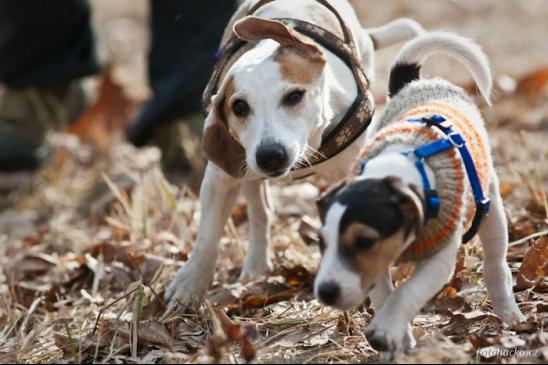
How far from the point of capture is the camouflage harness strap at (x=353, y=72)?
148 inches

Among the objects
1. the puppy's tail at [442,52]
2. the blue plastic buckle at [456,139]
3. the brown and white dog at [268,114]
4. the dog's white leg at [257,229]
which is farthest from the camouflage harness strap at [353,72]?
the blue plastic buckle at [456,139]

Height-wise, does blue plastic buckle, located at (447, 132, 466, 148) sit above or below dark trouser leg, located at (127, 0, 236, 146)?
above

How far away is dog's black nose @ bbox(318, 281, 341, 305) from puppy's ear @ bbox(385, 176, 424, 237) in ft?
0.81

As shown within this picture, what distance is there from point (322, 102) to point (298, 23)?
0.41m

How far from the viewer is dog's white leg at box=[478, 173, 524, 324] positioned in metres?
3.26

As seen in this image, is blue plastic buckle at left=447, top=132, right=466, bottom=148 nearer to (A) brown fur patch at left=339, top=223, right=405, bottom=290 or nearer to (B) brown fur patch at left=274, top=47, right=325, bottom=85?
(A) brown fur patch at left=339, top=223, right=405, bottom=290

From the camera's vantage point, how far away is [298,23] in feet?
12.8

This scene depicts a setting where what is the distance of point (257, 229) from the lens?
4457mm

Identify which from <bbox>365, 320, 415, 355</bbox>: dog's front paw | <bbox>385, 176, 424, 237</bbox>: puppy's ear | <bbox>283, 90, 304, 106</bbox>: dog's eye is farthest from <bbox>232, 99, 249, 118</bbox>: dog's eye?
<bbox>365, 320, 415, 355</bbox>: dog's front paw

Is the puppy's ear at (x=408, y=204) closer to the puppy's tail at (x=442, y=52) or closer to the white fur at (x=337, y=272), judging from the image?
the white fur at (x=337, y=272)

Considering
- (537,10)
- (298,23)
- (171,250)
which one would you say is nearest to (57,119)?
(171,250)

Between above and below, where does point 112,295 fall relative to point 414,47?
below

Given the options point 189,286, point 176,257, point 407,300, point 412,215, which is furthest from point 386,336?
point 176,257

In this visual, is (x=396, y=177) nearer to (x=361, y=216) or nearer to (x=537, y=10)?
(x=361, y=216)
